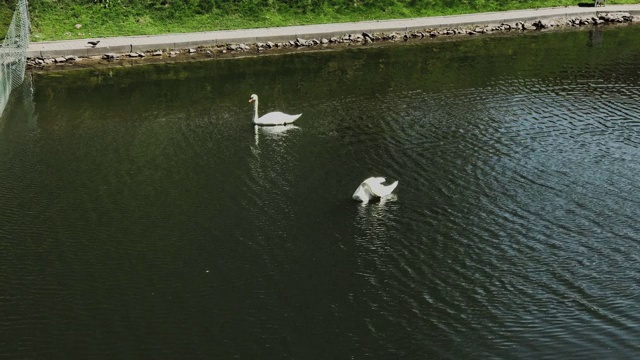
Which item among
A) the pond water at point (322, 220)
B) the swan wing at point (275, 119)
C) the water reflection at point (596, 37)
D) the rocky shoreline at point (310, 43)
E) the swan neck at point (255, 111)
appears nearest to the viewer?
the pond water at point (322, 220)

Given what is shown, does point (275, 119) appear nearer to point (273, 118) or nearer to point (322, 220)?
point (273, 118)

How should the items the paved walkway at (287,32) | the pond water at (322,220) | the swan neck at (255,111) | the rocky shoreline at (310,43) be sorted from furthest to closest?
the paved walkway at (287,32) < the rocky shoreline at (310,43) < the swan neck at (255,111) < the pond water at (322,220)

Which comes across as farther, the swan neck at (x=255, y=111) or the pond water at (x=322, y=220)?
the swan neck at (x=255, y=111)

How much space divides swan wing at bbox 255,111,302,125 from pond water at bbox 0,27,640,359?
21.8 inches

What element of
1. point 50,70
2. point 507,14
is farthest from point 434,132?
point 507,14

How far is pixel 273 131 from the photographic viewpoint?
2703cm

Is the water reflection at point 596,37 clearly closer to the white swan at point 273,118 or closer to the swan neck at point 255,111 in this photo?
the white swan at point 273,118

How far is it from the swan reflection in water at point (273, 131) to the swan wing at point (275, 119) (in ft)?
0.46

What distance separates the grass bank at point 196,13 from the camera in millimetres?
38344

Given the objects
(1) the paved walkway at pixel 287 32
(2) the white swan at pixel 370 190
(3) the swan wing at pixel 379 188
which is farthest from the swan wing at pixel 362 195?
(1) the paved walkway at pixel 287 32

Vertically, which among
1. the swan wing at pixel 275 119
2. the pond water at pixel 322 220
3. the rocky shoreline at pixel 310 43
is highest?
the rocky shoreline at pixel 310 43

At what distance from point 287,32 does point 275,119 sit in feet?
42.5

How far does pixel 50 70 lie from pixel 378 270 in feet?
72.0

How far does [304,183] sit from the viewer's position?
887 inches
